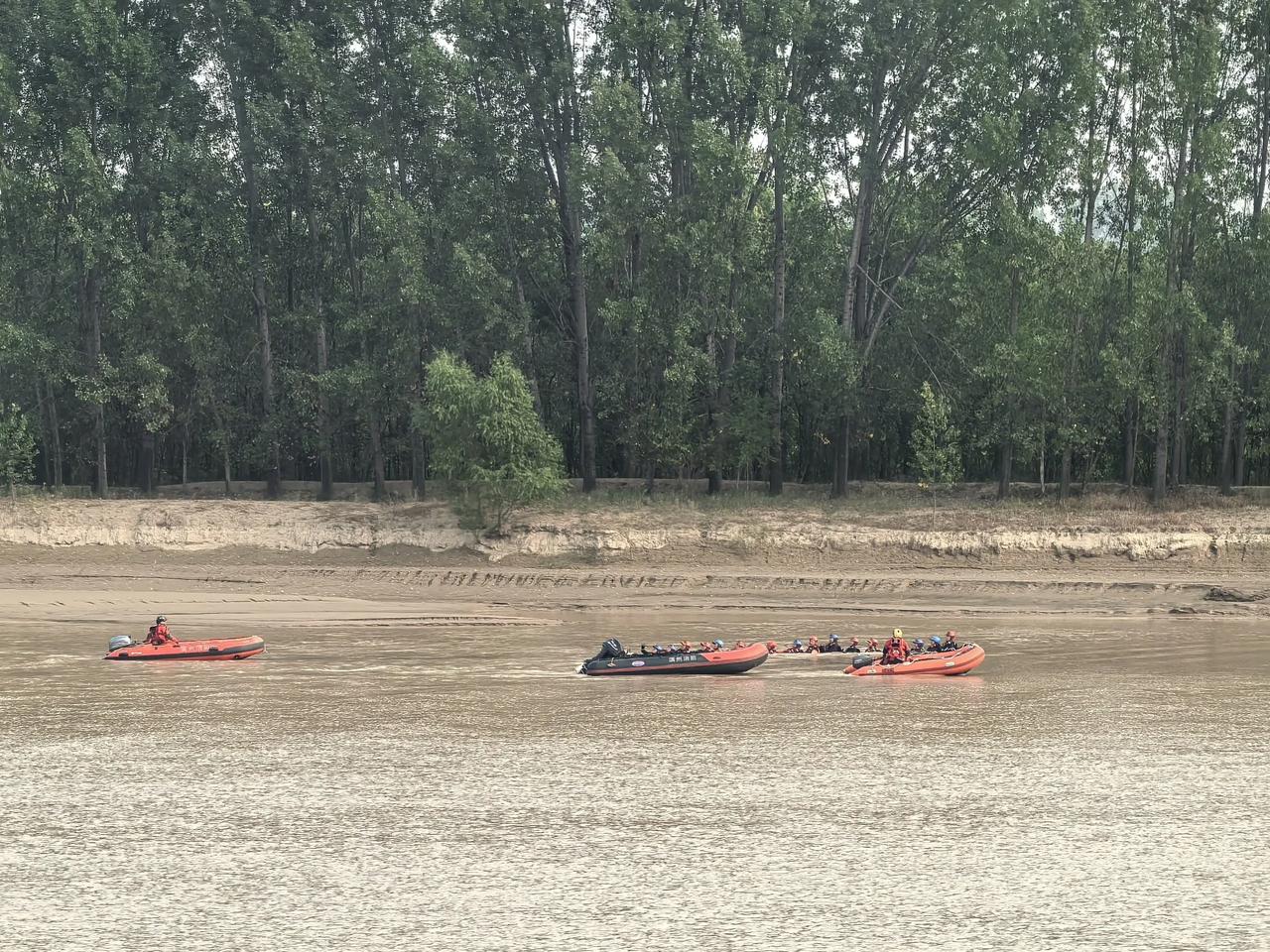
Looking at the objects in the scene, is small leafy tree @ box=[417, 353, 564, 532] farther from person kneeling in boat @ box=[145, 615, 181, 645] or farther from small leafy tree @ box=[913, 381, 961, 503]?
person kneeling in boat @ box=[145, 615, 181, 645]

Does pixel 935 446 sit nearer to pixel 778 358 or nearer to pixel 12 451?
pixel 778 358

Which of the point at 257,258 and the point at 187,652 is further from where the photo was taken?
the point at 257,258

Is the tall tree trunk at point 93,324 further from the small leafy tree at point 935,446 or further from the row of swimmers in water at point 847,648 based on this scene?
the row of swimmers in water at point 847,648

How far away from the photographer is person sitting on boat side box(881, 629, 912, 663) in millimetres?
36000

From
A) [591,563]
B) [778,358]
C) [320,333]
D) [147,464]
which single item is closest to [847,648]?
[591,563]

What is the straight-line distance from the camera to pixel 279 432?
72312 millimetres

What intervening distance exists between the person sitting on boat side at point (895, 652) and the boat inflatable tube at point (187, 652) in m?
16.4

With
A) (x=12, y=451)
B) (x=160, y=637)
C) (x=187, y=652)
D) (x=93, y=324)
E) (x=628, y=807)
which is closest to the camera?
(x=628, y=807)

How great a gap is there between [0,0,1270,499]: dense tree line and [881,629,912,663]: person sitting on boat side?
28.8 meters

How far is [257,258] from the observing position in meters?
72.6

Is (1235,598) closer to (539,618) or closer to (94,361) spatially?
(539,618)

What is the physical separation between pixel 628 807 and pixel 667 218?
4683cm

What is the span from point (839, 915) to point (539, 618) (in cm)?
2952

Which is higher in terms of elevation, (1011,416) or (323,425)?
(1011,416)
